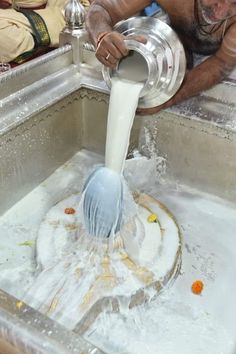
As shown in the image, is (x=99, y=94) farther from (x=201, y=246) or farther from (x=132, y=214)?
(x=201, y=246)

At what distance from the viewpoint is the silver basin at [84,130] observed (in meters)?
1.23

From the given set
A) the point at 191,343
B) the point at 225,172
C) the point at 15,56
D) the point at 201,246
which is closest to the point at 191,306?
the point at 191,343

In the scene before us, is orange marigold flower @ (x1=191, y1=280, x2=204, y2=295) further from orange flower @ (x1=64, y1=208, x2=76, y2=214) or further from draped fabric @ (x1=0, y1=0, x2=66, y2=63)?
draped fabric @ (x1=0, y1=0, x2=66, y2=63)

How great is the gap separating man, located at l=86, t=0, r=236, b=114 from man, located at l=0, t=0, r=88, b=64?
106cm

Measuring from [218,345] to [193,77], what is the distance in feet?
2.42

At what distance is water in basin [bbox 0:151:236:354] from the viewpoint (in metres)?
1.00

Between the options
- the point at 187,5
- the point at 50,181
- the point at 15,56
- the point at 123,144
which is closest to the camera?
the point at 123,144

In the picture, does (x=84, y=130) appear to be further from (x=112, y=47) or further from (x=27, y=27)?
(x=27, y=27)

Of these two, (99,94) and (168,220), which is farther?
(99,94)

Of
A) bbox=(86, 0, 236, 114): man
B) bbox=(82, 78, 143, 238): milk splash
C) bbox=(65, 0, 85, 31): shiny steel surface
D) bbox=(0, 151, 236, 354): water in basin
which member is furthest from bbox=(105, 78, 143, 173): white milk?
bbox=(65, 0, 85, 31): shiny steel surface

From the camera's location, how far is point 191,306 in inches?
42.3

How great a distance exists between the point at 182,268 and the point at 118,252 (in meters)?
0.20

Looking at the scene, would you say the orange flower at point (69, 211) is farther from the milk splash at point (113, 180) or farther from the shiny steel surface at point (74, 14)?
the shiny steel surface at point (74, 14)

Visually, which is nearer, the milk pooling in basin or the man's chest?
the milk pooling in basin
